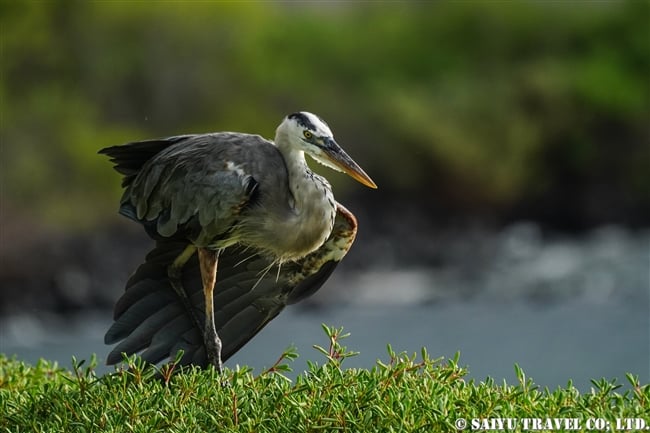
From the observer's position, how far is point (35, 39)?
66.7 ft

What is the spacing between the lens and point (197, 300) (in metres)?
4.69

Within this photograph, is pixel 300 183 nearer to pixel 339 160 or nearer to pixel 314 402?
pixel 339 160

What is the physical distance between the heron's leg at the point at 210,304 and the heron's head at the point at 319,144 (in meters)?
0.62

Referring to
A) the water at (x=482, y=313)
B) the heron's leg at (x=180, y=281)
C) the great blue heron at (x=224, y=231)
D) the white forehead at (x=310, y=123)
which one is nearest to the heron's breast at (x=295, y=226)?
the great blue heron at (x=224, y=231)

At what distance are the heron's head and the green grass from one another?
0.73 metres

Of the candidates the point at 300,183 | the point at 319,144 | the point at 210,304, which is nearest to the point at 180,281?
the point at 210,304

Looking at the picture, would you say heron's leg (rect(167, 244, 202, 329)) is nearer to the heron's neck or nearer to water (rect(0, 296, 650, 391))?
the heron's neck

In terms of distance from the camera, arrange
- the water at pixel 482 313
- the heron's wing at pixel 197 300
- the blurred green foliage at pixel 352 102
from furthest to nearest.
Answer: the blurred green foliage at pixel 352 102 < the water at pixel 482 313 < the heron's wing at pixel 197 300

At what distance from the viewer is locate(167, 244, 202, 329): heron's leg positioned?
462cm

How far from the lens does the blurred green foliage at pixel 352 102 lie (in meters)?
19.2

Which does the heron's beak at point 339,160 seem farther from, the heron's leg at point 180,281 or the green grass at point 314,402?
the heron's leg at point 180,281

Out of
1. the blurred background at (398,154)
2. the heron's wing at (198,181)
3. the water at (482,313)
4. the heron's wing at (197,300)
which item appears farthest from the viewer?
the blurred background at (398,154)

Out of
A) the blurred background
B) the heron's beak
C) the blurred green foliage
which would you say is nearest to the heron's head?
the heron's beak

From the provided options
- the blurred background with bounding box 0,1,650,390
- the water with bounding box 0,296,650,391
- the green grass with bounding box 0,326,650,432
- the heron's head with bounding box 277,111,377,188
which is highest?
the blurred background with bounding box 0,1,650,390
